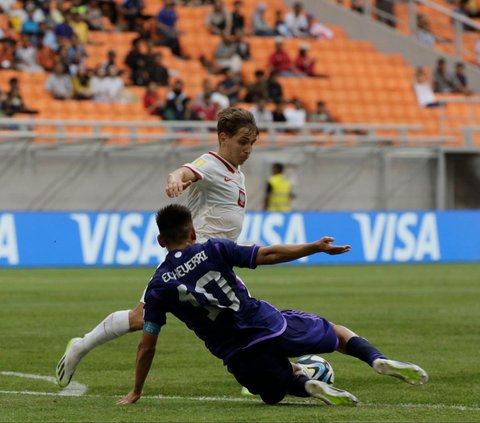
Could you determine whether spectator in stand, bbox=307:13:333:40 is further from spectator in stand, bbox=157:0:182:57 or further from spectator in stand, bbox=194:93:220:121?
spectator in stand, bbox=194:93:220:121

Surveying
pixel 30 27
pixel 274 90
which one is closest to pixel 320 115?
pixel 274 90

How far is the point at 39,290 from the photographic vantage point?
19.5m

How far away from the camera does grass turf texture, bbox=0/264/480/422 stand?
8.15 metres

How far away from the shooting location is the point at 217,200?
9.52m

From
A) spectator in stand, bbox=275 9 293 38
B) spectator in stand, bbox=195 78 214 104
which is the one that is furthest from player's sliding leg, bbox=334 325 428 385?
spectator in stand, bbox=275 9 293 38

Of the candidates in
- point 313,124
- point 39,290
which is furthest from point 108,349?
point 313,124

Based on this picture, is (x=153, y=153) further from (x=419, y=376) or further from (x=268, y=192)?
(x=419, y=376)

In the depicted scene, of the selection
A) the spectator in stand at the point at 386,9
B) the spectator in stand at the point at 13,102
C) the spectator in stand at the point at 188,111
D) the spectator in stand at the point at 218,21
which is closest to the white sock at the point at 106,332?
the spectator in stand at the point at 13,102

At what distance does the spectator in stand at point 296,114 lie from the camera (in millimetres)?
30766

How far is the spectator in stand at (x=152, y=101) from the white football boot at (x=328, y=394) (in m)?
21.2

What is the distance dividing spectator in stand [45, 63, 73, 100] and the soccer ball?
20.1 metres

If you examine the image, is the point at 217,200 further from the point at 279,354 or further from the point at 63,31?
the point at 63,31

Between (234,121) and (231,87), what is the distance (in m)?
21.6

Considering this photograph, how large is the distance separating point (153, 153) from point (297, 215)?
147 inches
